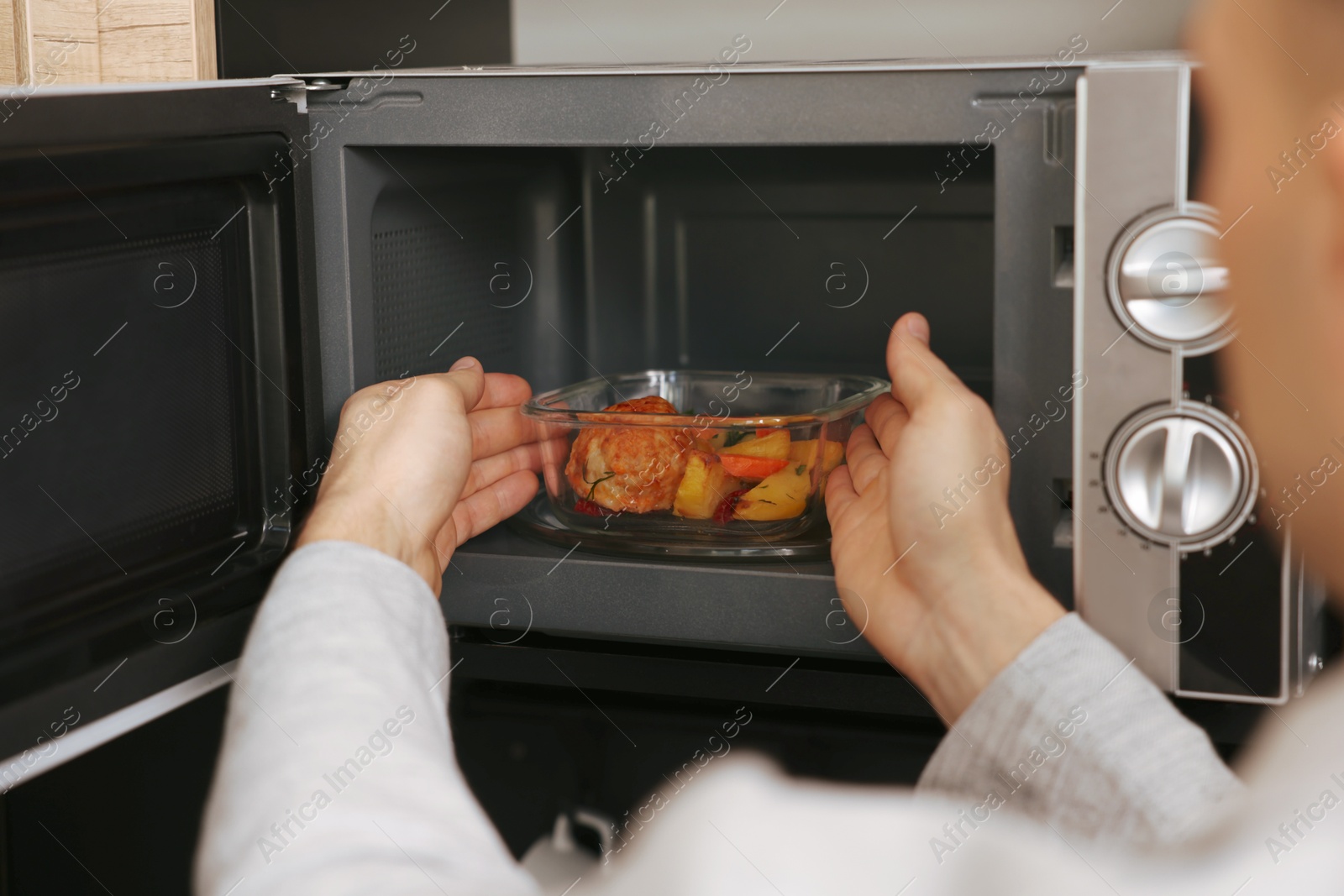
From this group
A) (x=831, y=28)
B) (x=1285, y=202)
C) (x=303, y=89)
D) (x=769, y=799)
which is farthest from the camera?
(x=831, y=28)

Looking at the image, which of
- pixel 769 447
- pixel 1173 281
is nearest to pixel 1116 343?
pixel 1173 281

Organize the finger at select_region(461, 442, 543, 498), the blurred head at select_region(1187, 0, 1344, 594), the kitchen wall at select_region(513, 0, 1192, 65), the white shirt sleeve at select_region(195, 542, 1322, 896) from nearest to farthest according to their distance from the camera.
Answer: the white shirt sleeve at select_region(195, 542, 1322, 896), the blurred head at select_region(1187, 0, 1344, 594), the finger at select_region(461, 442, 543, 498), the kitchen wall at select_region(513, 0, 1192, 65)

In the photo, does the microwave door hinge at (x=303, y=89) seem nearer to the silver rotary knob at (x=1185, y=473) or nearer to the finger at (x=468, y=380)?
the finger at (x=468, y=380)

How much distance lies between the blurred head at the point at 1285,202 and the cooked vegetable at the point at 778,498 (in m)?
0.30

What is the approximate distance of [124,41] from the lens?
0.82 m

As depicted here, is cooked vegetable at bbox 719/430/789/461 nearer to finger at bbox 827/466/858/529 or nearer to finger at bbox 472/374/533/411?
finger at bbox 827/466/858/529

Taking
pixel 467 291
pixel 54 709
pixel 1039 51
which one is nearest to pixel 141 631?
pixel 54 709

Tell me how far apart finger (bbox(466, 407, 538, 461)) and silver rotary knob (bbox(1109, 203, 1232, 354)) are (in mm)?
462

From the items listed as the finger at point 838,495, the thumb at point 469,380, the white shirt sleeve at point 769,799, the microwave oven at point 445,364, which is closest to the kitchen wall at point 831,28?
the microwave oven at point 445,364

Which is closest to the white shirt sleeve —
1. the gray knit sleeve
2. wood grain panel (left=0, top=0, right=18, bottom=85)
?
the gray knit sleeve

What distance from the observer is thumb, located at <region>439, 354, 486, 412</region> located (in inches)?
31.9

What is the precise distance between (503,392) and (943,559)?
16.0 inches

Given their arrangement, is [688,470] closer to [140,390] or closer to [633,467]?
[633,467]

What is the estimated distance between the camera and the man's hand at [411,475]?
0.70 m
